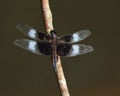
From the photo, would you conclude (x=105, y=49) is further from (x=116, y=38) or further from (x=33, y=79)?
(x=33, y=79)

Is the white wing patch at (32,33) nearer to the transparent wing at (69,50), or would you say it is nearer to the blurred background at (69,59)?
the transparent wing at (69,50)

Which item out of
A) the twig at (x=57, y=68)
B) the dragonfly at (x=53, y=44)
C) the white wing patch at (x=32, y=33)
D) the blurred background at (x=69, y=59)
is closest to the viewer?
the twig at (x=57, y=68)

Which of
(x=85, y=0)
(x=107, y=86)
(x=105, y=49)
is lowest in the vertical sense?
(x=107, y=86)

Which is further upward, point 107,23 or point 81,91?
point 107,23

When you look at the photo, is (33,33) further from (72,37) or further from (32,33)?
(72,37)

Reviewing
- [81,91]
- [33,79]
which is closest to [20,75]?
[33,79]

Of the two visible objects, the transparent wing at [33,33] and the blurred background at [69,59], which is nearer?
the transparent wing at [33,33]

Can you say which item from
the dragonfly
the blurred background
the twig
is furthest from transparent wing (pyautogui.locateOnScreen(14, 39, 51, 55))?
the blurred background

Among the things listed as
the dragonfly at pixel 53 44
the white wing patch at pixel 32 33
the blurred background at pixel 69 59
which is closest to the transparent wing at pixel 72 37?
the dragonfly at pixel 53 44

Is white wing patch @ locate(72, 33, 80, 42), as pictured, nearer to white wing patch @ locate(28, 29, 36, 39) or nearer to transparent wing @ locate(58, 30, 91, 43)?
transparent wing @ locate(58, 30, 91, 43)
